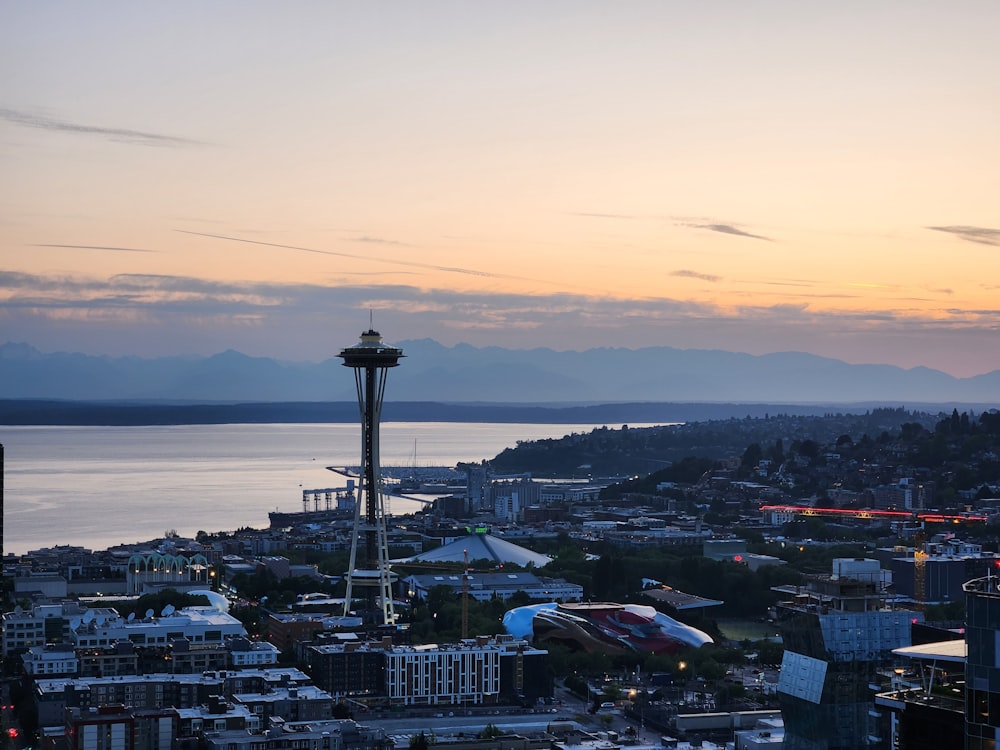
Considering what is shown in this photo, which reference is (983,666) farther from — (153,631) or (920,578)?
(920,578)

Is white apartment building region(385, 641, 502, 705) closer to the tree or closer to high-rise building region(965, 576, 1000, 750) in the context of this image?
the tree

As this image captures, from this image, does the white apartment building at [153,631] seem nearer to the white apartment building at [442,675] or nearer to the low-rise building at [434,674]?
the low-rise building at [434,674]

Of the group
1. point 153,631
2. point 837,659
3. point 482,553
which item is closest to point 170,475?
point 482,553

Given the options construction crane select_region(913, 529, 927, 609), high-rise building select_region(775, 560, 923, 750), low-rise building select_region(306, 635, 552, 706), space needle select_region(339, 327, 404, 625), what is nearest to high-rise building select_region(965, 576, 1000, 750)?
high-rise building select_region(775, 560, 923, 750)

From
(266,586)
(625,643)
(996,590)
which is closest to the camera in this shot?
(996,590)

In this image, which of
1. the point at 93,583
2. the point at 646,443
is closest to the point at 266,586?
the point at 93,583

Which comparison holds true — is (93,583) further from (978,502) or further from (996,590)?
(996,590)
